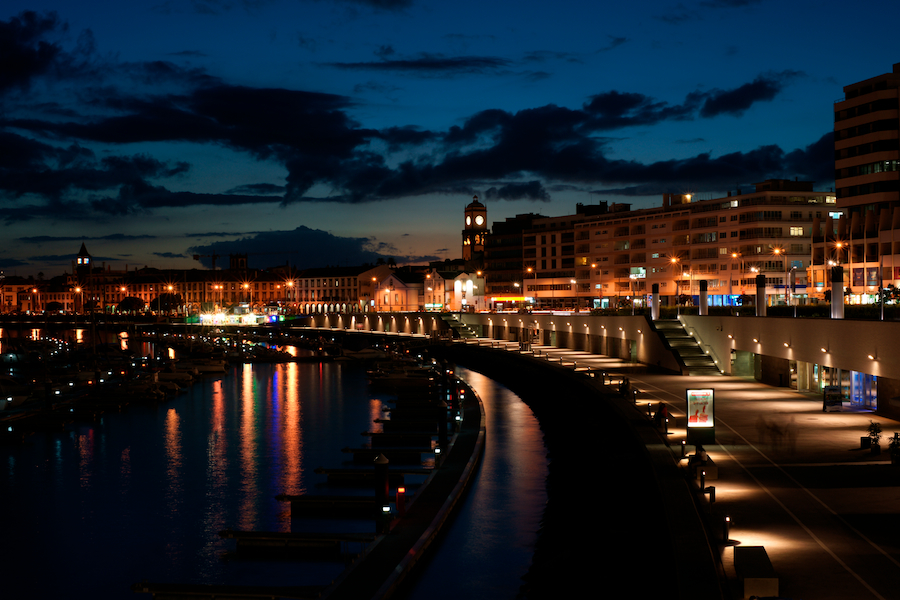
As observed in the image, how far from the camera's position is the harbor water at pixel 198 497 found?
30250 mm

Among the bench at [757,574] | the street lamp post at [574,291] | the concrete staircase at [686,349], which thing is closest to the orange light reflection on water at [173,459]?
the bench at [757,574]

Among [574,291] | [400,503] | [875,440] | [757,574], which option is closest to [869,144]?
[875,440]

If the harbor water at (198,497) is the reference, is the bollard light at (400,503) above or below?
above

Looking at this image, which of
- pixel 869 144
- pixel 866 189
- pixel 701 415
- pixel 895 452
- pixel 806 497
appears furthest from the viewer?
pixel 866 189

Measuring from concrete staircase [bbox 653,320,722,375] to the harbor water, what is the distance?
41.2 ft

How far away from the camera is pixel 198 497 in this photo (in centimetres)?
4262

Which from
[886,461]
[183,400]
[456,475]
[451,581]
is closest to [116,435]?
[183,400]

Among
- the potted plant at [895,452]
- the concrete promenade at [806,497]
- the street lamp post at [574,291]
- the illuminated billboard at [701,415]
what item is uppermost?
the street lamp post at [574,291]

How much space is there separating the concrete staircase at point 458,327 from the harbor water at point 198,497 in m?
60.8

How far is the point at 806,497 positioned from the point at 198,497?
2957cm

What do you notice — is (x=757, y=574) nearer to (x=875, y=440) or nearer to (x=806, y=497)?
(x=806, y=497)

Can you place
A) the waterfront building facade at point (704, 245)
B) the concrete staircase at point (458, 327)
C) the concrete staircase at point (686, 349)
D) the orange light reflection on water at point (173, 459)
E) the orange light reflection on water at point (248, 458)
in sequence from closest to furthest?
the orange light reflection on water at point (248, 458) < the orange light reflection on water at point (173, 459) < the concrete staircase at point (686, 349) < the waterfront building facade at point (704, 245) < the concrete staircase at point (458, 327)

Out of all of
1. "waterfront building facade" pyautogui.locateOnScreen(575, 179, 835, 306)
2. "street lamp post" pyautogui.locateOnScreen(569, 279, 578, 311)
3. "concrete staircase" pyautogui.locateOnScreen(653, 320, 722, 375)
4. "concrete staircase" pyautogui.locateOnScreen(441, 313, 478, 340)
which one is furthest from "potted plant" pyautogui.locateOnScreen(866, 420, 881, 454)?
"street lamp post" pyautogui.locateOnScreen(569, 279, 578, 311)

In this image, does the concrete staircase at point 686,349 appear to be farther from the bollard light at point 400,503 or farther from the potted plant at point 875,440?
the bollard light at point 400,503
